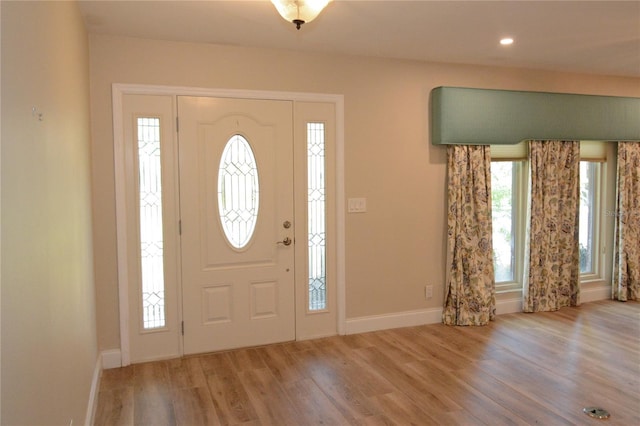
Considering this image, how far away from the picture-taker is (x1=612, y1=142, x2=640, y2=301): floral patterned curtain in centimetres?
544

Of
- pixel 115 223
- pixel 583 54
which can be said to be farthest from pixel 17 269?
pixel 583 54

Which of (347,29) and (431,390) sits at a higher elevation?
(347,29)

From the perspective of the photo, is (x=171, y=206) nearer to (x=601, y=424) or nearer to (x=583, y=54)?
(x=601, y=424)

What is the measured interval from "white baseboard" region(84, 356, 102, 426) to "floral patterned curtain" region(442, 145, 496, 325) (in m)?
3.08

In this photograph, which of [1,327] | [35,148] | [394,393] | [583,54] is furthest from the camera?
[583,54]

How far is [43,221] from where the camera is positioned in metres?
1.70

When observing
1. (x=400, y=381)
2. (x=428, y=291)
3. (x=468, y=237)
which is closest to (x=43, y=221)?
(x=400, y=381)

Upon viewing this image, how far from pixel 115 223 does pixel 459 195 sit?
3076mm

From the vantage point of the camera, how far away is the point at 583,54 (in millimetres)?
4352

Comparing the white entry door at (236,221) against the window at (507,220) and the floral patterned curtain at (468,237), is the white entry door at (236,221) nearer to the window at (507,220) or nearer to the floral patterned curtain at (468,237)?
the floral patterned curtain at (468,237)

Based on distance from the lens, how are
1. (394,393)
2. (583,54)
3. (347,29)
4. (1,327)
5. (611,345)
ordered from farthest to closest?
1. (583,54)
2. (611,345)
3. (347,29)
4. (394,393)
5. (1,327)

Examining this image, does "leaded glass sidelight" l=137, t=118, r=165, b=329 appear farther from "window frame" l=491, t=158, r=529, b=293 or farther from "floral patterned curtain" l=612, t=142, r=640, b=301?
"floral patterned curtain" l=612, t=142, r=640, b=301

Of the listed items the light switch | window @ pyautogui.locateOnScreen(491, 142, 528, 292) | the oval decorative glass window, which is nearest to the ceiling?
the oval decorative glass window

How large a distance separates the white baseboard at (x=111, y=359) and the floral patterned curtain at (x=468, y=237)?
2.96m
